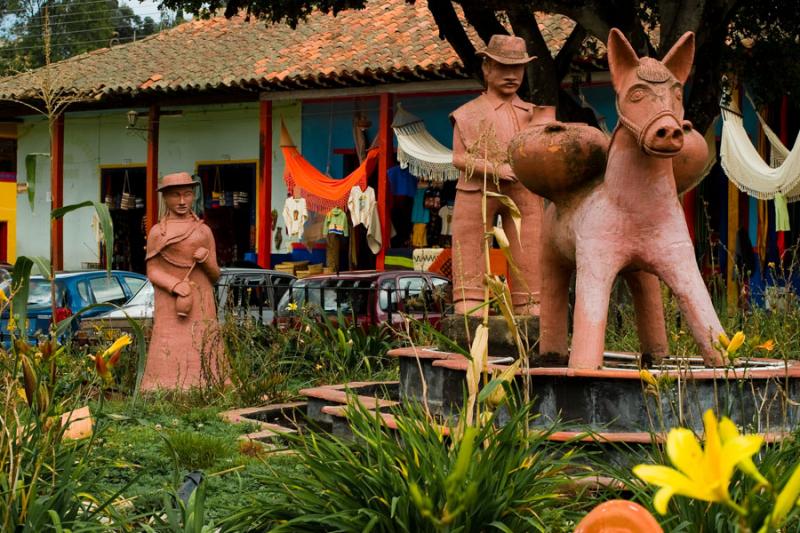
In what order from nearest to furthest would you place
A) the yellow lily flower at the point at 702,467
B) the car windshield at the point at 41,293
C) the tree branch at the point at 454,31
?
the yellow lily flower at the point at 702,467, the tree branch at the point at 454,31, the car windshield at the point at 41,293

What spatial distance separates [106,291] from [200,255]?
18.4 ft

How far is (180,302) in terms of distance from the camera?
8844mm

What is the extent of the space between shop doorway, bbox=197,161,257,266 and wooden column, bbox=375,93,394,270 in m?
4.05

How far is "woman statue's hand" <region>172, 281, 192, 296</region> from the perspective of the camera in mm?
8844

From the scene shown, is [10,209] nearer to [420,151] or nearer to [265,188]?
[265,188]

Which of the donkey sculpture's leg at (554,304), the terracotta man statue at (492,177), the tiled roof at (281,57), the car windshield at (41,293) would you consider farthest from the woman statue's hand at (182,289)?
the tiled roof at (281,57)

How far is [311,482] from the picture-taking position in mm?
3908

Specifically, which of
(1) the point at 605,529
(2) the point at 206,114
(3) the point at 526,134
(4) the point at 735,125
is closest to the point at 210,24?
(2) the point at 206,114

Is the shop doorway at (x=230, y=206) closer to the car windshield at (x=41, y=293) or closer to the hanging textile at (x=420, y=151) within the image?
the hanging textile at (x=420, y=151)

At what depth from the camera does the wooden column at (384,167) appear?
1917cm

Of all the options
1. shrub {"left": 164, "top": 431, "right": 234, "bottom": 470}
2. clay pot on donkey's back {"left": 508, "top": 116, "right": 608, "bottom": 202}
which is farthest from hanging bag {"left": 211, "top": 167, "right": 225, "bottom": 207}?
clay pot on donkey's back {"left": 508, "top": 116, "right": 608, "bottom": 202}

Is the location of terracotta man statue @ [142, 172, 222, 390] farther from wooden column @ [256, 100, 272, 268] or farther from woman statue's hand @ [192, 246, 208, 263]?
wooden column @ [256, 100, 272, 268]

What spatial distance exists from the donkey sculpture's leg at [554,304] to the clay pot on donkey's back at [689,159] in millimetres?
710

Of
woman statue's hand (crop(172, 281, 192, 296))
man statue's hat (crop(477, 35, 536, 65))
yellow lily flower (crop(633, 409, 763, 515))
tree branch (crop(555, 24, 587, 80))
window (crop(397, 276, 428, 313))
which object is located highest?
tree branch (crop(555, 24, 587, 80))
